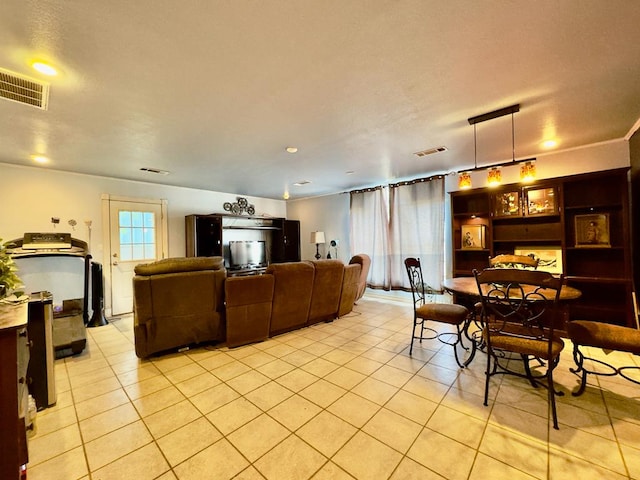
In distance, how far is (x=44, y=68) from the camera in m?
1.75

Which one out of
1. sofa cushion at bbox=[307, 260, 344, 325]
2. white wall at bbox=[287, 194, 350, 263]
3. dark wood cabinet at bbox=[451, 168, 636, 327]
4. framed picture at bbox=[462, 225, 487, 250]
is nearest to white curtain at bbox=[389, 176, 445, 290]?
framed picture at bbox=[462, 225, 487, 250]

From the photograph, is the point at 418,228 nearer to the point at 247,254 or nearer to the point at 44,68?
the point at 247,254

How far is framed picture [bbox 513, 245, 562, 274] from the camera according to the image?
3559 mm

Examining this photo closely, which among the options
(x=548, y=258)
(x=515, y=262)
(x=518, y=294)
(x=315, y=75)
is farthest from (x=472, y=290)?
(x=315, y=75)

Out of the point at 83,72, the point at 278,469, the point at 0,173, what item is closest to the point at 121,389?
the point at 278,469

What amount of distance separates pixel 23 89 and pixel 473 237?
532 centimetres

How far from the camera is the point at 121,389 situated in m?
2.32

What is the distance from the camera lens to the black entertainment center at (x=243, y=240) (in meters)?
5.57

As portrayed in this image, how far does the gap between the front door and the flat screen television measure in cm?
144

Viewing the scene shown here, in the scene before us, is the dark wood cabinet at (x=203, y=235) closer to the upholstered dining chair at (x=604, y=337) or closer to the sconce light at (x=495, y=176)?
the sconce light at (x=495, y=176)

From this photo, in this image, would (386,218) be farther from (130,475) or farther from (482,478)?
(130,475)

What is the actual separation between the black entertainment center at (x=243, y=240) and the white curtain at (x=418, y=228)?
2779mm

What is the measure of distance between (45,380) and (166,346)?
98 centimetres

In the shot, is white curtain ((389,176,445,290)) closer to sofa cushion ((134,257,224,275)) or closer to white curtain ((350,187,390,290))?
white curtain ((350,187,390,290))
